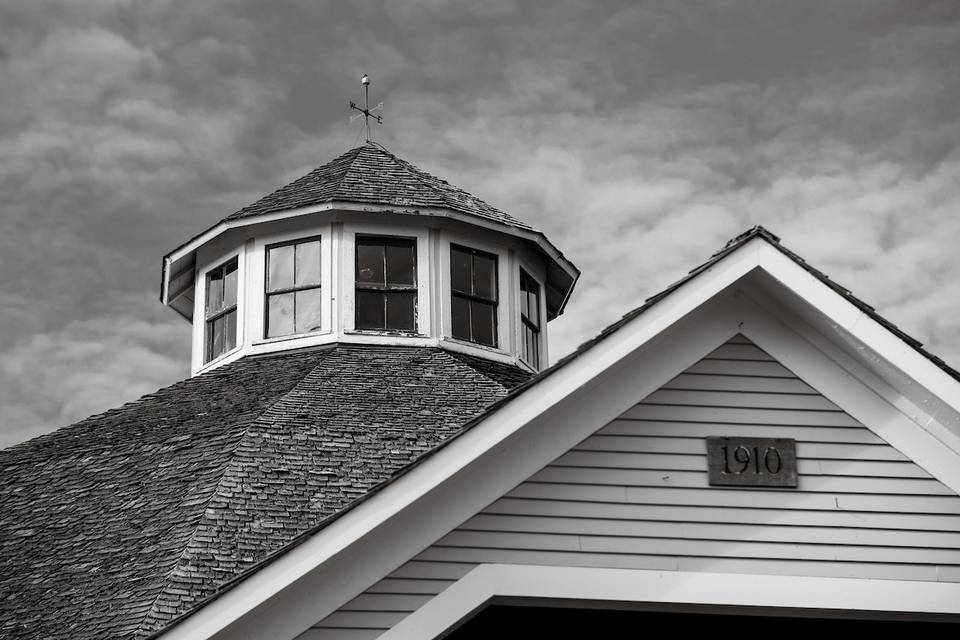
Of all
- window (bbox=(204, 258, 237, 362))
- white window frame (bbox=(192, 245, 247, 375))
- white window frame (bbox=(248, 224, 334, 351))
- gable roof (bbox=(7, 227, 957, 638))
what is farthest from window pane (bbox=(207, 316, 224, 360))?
gable roof (bbox=(7, 227, 957, 638))

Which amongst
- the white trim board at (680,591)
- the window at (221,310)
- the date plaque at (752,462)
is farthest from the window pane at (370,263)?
the white trim board at (680,591)

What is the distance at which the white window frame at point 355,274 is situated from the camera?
19.0 meters

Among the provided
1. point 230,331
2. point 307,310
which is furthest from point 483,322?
point 230,331

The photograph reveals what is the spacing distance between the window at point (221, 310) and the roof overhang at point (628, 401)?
1195 centimetres

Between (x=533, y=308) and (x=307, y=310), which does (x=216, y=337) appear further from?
(x=533, y=308)

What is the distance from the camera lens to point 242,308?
19.6m

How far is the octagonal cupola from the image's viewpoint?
62.9ft

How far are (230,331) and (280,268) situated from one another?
119cm

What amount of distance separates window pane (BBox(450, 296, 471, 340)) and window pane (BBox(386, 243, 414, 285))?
675 mm

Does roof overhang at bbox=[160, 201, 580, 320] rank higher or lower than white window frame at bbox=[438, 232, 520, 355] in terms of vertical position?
higher

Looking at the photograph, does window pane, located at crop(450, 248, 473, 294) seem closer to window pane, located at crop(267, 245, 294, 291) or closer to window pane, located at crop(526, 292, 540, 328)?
window pane, located at crop(526, 292, 540, 328)

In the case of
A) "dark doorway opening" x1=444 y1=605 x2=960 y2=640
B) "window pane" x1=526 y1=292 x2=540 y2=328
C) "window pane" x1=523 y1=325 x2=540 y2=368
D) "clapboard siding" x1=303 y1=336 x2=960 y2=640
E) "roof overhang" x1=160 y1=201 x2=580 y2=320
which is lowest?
"dark doorway opening" x1=444 y1=605 x2=960 y2=640

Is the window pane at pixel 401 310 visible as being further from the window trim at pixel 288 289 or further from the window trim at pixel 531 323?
the window trim at pixel 531 323

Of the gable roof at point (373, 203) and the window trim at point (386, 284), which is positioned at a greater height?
the gable roof at point (373, 203)
